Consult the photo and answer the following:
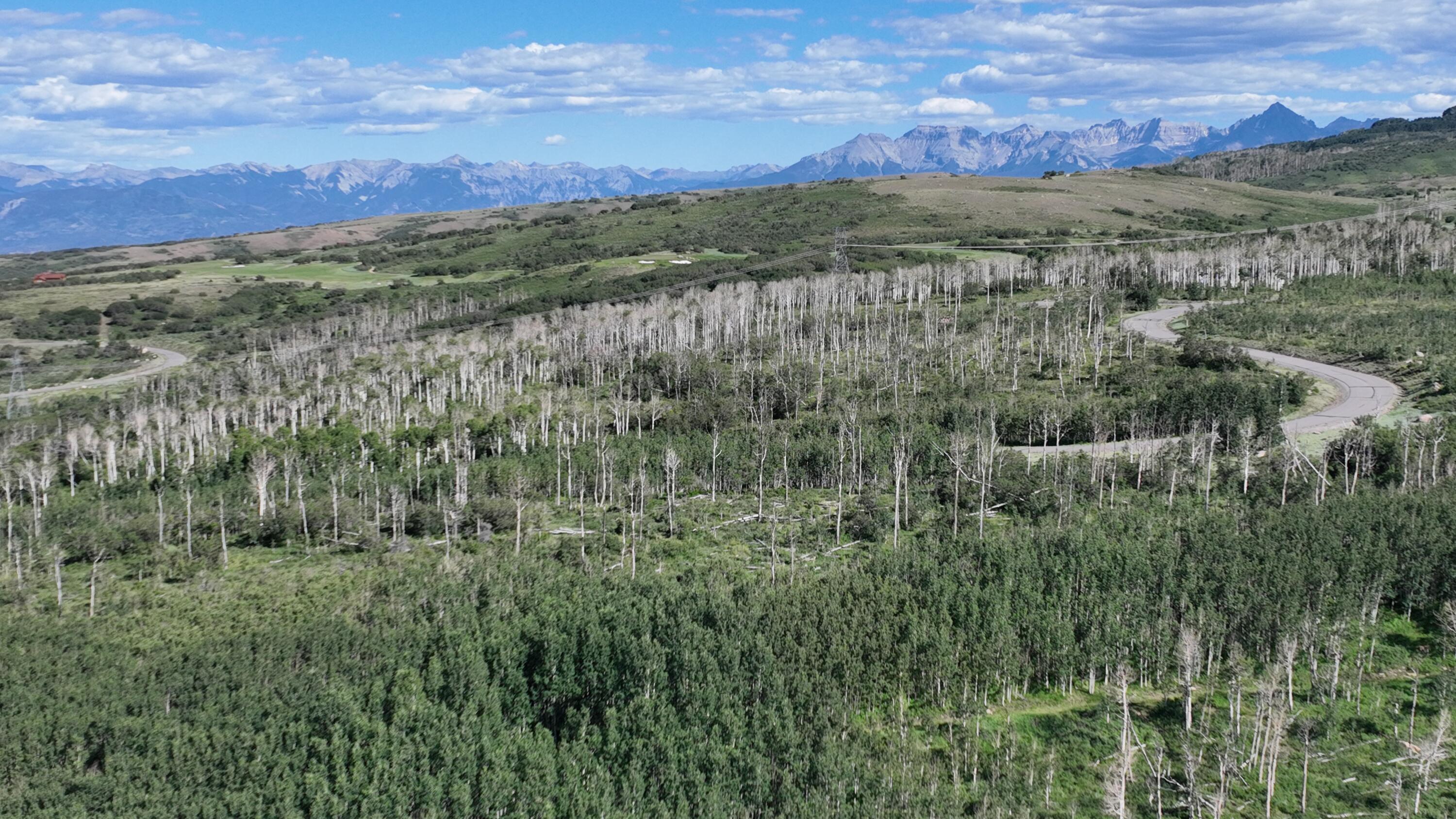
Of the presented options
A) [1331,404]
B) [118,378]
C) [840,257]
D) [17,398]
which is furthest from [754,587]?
[840,257]

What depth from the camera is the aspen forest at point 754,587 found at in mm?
30547

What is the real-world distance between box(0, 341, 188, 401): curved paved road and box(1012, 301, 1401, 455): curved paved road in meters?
93.3

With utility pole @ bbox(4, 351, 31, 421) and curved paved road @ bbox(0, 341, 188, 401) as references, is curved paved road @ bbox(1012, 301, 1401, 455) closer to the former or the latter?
utility pole @ bbox(4, 351, 31, 421)

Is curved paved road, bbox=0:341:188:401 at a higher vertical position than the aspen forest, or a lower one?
higher

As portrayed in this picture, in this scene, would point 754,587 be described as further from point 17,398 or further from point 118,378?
point 118,378

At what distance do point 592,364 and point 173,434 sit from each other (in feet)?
126

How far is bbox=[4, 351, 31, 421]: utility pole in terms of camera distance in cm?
8900

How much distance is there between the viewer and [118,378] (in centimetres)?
10744

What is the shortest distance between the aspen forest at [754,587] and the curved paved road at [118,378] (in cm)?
680

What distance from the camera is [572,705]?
3625 centimetres

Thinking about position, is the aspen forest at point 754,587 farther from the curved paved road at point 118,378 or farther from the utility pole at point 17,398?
the curved paved road at point 118,378

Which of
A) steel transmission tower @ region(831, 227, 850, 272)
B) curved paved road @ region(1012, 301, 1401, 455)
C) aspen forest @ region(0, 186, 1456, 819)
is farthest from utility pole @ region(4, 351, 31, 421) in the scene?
steel transmission tower @ region(831, 227, 850, 272)

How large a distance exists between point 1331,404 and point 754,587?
51.3 metres

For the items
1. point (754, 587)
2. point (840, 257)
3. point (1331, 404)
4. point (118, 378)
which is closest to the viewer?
point (754, 587)
